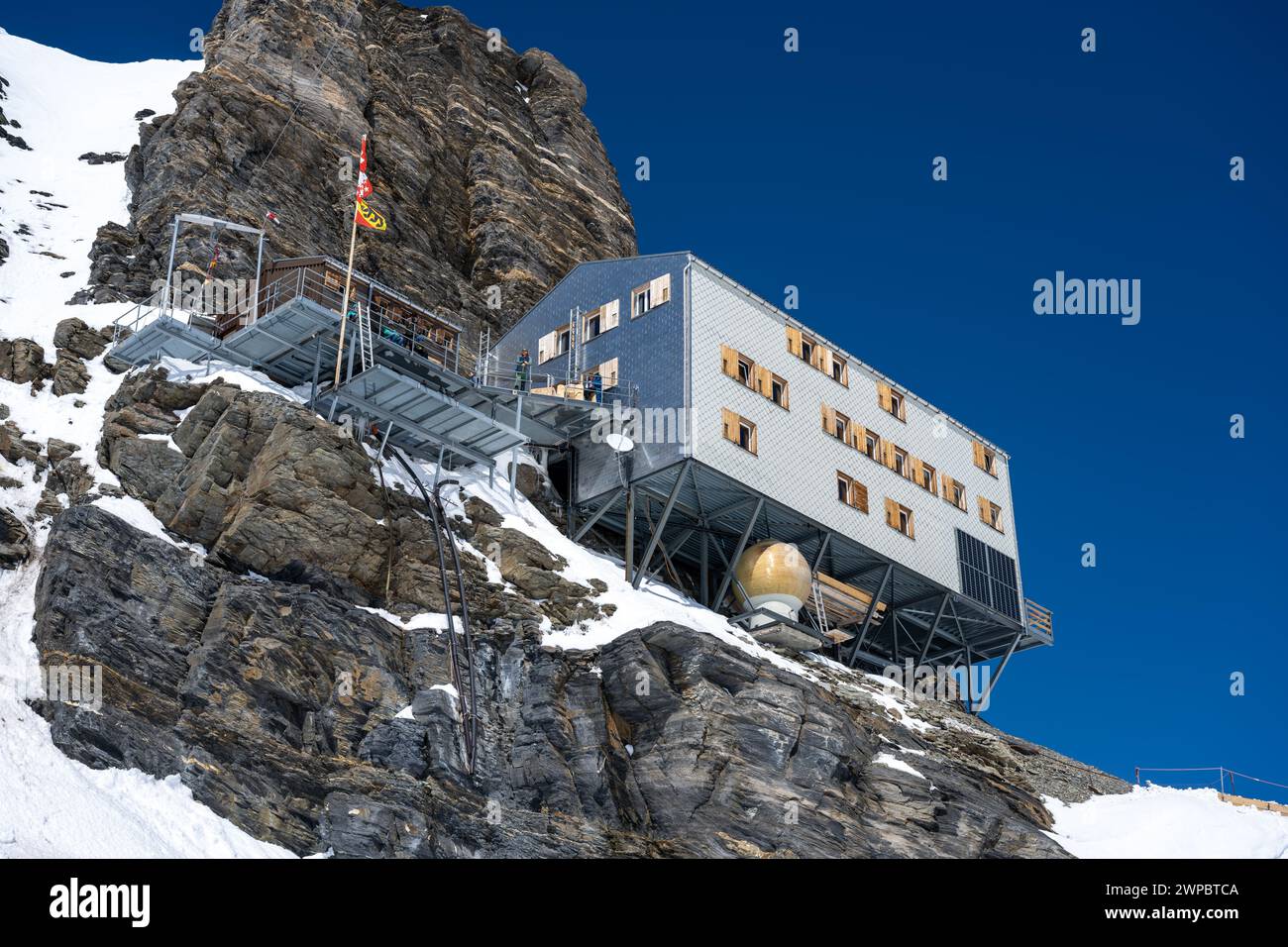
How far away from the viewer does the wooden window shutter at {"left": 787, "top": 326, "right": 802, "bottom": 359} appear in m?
59.6

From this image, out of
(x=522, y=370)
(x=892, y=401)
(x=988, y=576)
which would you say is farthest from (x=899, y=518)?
(x=522, y=370)

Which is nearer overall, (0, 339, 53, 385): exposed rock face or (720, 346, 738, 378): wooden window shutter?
(0, 339, 53, 385): exposed rock face

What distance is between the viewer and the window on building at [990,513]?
224 feet

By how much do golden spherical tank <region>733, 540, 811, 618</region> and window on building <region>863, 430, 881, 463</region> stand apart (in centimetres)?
869

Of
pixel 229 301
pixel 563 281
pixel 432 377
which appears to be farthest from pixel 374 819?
pixel 563 281

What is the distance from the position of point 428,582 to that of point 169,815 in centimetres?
1325

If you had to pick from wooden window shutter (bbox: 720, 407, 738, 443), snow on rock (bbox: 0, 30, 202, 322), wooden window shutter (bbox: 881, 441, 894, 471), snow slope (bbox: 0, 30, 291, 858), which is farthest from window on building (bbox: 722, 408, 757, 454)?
snow on rock (bbox: 0, 30, 202, 322)

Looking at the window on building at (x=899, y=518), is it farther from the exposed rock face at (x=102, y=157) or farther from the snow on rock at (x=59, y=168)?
the exposed rock face at (x=102, y=157)

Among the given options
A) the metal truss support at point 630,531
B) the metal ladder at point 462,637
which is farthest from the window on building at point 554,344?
the metal ladder at point 462,637

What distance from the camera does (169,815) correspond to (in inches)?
1249

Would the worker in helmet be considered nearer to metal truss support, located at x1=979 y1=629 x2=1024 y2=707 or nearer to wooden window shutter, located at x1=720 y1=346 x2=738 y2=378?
wooden window shutter, located at x1=720 y1=346 x2=738 y2=378

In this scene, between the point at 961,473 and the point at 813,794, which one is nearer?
the point at 813,794
